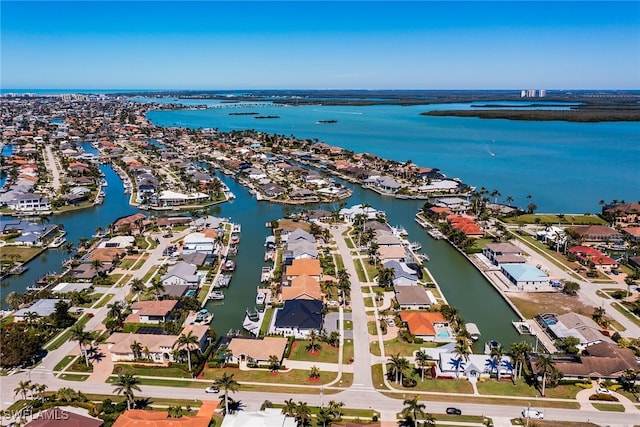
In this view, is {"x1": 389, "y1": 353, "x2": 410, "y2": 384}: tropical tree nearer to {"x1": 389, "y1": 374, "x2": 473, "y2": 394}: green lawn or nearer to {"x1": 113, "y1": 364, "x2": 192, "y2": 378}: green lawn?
{"x1": 389, "y1": 374, "x2": 473, "y2": 394}: green lawn

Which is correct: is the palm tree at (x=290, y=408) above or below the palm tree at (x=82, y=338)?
below

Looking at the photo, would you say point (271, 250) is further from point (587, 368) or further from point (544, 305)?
point (587, 368)

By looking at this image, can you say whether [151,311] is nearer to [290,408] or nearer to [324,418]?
[290,408]

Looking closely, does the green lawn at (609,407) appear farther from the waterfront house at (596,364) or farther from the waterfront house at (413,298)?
the waterfront house at (413,298)

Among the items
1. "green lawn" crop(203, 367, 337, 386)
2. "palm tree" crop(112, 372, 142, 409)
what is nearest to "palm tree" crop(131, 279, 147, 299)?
"green lawn" crop(203, 367, 337, 386)

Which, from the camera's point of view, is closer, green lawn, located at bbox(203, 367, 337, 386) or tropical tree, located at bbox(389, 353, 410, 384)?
tropical tree, located at bbox(389, 353, 410, 384)

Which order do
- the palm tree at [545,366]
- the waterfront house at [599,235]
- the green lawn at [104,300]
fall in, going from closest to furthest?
the palm tree at [545,366]
the green lawn at [104,300]
the waterfront house at [599,235]

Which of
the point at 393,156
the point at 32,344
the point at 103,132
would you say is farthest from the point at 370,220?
the point at 103,132

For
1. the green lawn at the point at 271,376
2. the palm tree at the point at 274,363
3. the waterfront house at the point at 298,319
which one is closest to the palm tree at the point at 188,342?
the green lawn at the point at 271,376
